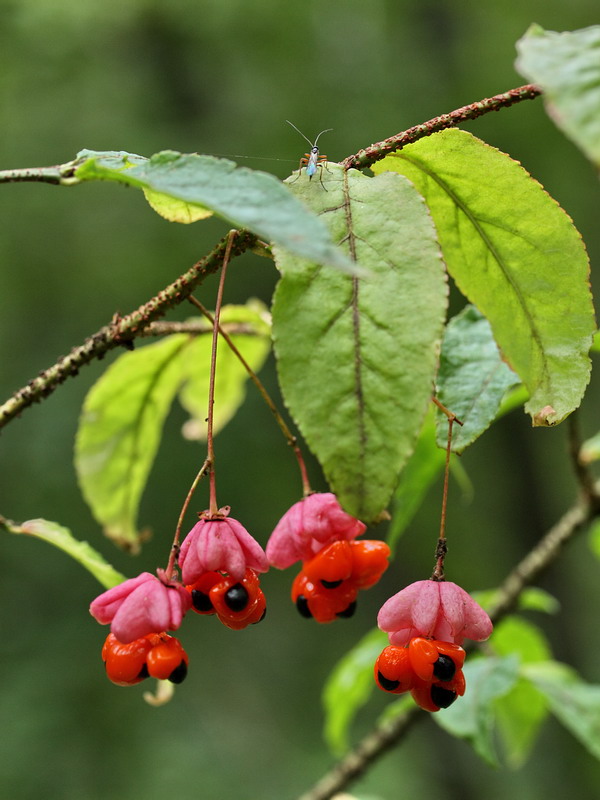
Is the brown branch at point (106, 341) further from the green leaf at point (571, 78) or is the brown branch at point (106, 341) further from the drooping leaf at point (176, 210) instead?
the green leaf at point (571, 78)

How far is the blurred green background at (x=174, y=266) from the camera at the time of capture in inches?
221

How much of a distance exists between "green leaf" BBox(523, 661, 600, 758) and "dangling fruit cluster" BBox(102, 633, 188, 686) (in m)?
0.98

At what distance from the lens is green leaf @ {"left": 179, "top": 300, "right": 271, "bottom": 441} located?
1510 mm

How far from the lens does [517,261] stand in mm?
→ 852

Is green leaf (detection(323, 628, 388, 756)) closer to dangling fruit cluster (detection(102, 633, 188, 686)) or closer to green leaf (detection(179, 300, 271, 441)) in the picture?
green leaf (detection(179, 300, 271, 441))

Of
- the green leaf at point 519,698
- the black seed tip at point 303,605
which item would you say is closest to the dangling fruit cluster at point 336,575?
the black seed tip at point 303,605

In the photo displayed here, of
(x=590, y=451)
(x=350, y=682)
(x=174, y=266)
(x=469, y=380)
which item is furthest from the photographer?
(x=174, y=266)

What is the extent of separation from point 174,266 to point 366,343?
5200 mm

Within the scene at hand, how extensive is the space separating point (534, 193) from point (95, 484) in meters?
0.89

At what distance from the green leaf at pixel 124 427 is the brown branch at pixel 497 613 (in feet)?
1.95

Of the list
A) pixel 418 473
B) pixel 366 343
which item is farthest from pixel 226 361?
pixel 366 343

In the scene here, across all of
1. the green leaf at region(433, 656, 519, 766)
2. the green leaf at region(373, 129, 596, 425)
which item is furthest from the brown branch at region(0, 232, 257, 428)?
the green leaf at region(433, 656, 519, 766)

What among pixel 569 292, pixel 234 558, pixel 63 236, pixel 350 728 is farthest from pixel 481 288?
pixel 350 728

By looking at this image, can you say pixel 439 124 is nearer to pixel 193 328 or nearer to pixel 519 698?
pixel 193 328
